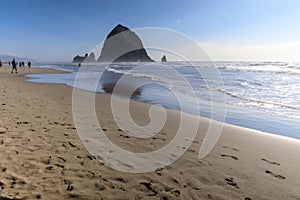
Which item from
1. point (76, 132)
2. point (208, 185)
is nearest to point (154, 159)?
point (208, 185)

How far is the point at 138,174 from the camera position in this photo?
386 cm

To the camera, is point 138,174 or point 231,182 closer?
point 231,182

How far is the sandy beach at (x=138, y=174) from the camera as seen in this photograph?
3238 millimetres

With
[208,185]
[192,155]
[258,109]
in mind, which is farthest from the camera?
[258,109]

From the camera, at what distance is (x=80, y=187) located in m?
3.28

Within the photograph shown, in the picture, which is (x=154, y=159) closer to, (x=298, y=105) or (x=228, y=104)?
(x=228, y=104)

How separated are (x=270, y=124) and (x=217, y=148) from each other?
168 inches

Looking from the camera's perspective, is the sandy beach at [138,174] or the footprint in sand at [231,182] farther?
the footprint in sand at [231,182]

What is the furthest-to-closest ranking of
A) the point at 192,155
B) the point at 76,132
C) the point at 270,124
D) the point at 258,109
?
the point at 258,109 → the point at 270,124 → the point at 76,132 → the point at 192,155

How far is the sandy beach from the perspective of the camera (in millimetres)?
3238

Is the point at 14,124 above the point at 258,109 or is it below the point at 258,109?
below

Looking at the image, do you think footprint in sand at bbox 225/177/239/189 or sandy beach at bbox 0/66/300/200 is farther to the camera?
footprint in sand at bbox 225/177/239/189

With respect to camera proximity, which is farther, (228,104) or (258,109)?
(228,104)

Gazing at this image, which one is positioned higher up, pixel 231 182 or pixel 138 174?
pixel 231 182
